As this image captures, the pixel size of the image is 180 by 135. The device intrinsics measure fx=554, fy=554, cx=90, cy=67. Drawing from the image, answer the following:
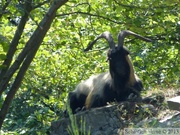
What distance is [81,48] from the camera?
12.6 metres

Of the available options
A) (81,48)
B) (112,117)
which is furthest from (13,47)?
(81,48)

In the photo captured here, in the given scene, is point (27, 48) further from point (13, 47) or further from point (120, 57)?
point (120, 57)

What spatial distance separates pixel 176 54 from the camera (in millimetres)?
15078

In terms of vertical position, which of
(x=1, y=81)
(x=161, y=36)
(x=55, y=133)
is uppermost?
(x=161, y=36)

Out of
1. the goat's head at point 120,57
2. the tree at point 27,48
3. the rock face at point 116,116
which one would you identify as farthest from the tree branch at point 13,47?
the goat's head at point 120,57

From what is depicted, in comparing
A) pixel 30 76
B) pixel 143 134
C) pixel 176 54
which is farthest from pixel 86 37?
pixel 143 134

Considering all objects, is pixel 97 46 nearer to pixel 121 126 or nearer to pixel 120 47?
pixel 120 47

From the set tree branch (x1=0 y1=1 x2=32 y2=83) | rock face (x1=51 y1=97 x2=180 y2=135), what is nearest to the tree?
tree branch (x1=0 y1=1 x2=32 y2=83)

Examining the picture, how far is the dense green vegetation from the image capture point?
35.1 feet

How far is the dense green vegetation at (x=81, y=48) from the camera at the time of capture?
10.7 meters

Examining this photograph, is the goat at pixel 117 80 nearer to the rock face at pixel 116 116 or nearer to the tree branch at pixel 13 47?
the rock face at pixel 116 116

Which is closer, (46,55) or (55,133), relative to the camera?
(55,133)

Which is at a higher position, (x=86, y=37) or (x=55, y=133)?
(x=86, y=37)

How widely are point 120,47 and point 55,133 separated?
217 cm
